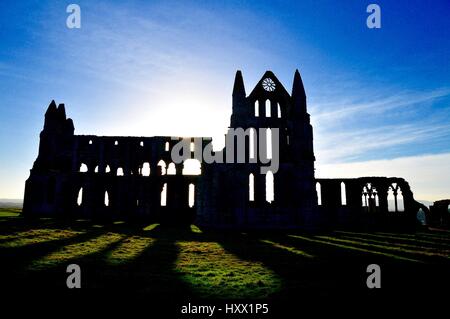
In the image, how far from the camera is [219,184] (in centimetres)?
2275

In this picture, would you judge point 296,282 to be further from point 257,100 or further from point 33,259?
point 257,100

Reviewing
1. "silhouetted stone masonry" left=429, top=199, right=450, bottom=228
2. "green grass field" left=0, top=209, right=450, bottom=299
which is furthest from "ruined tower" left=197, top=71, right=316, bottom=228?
"silhouetted stone masonry" left=429, top=199, right=450, bottom=228

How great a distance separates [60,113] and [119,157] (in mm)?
12391

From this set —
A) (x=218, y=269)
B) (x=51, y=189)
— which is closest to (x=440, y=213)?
(x=218, y=269)

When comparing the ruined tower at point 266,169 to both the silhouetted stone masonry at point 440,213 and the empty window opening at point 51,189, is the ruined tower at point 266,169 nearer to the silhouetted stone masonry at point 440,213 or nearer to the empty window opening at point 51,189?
the silhouetted stone masonry at point 440,213

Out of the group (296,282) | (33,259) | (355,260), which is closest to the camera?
(296,282)

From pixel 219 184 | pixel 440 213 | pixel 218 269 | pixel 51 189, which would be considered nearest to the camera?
pixel 218 269

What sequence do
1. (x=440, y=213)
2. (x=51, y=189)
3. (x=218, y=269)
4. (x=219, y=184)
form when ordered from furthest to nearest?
(x=51, y=189)
(x=440, y=213)
(x=219, y=184)
(x=218, y=269)

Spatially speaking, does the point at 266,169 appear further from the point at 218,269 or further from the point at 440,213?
the point at 440,213

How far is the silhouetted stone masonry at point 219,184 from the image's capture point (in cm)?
2252

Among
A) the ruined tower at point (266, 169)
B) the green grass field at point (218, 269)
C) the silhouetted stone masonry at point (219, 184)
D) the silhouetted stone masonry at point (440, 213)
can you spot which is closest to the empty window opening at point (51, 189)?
the silhouetted stone masonry at point (219, 184)

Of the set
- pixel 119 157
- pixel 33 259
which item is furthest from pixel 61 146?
pixel 33 259

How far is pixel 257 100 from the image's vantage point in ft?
84.1

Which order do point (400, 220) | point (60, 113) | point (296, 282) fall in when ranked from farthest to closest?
point (60, 113)
point (400, 220)
point (296, 282)
